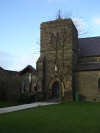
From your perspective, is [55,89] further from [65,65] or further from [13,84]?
[13,84]

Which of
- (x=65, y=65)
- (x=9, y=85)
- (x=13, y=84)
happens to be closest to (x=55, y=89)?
(x=65, y=65)

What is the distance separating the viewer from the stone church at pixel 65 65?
2683 cm

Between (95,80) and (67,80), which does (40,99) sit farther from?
(95,80)

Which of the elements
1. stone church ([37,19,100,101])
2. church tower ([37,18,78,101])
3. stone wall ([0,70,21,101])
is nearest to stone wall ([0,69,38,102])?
stone wall ([0,70,21,101])

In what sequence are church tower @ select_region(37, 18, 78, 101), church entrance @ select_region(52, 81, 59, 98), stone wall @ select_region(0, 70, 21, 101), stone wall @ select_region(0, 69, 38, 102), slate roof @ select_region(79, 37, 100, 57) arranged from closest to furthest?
church tower @ select_region(37, 18, 78, 101) < church entrance @ select_region(52, 81, 59, 98) < stone wall @ select_region(0, 70, 21, 101) < stone wall @ select_region(0, 69, 38, 102) < slate roof @ select_region(79, 37, 100, 57)

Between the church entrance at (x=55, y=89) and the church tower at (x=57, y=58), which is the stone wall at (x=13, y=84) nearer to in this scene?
the church tower at (x=57, y=58)

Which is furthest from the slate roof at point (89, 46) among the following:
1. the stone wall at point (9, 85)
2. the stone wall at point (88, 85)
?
the stone wall at point (9, 85)

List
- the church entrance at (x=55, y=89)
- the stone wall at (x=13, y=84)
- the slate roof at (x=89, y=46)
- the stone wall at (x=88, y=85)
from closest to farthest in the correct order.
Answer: the stone wall at (x=88, y=85) → the church entrance at (x=55, y=89) → the stone wall at (x=13, y=84) → the slate roof at (x=89, y=46)

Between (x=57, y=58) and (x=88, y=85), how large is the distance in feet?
19.6

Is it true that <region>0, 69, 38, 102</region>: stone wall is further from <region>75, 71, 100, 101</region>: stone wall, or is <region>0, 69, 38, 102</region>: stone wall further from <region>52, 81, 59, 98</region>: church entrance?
<region>75, 71, 100, 101</region>: stone wall

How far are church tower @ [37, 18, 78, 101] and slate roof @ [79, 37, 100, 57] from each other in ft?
6.92

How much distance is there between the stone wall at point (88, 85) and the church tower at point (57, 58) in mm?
986

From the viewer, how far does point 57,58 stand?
28922mm

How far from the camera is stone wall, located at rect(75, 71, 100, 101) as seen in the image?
86.4 feet
